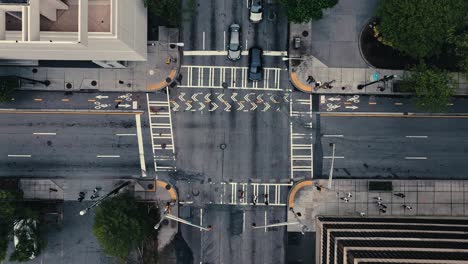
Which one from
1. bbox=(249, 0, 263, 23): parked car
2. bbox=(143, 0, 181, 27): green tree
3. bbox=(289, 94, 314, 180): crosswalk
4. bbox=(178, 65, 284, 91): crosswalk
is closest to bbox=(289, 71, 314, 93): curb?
bbox=(289, 94, 314, 180): crosswalk

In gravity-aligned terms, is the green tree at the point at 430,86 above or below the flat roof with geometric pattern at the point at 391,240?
above

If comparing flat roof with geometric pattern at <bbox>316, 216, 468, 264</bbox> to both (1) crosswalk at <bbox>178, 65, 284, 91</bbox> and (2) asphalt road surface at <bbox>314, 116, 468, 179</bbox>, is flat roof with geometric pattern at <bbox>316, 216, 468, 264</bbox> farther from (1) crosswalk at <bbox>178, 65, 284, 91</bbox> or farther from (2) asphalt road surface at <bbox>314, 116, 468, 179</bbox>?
(1) crosswalk at <bbox>178, 65, 284, 91</bbox>

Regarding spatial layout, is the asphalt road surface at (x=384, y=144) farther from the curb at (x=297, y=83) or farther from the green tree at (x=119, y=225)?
the green tree at (x=119, y=225)

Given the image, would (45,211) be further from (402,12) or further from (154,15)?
(402,12)

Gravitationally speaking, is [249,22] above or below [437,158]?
above

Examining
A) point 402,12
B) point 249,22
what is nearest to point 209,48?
point 249,22

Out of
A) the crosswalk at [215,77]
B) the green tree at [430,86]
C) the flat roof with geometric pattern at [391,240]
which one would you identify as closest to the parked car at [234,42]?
the crosswalk at [215,77]
